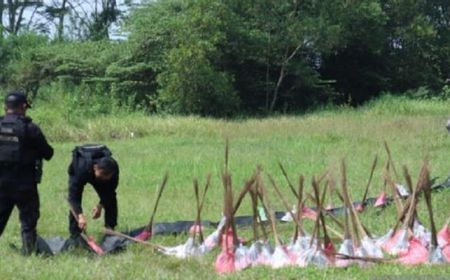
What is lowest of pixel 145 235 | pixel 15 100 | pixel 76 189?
pixel 145 235

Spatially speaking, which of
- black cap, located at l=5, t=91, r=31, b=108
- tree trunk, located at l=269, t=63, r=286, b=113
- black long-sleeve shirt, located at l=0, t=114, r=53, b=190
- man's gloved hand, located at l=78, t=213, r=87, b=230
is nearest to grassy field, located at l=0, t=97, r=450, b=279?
man's gloved hand, located at l=78, t=213, r=87, b=230

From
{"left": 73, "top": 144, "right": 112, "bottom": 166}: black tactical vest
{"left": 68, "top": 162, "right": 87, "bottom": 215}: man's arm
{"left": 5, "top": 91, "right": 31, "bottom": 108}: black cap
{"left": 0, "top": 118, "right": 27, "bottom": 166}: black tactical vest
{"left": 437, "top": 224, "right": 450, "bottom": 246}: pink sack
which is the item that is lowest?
{"left": 437, "top": 224, "right": 450, "bottom": 246}: pink sack

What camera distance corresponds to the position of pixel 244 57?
94.7 ft

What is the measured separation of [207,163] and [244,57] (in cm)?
1658

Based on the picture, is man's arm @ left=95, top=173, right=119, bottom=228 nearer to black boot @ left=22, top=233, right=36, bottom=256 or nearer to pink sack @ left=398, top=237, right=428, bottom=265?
black boot @ left=22, top=233, right=36, bottom=256

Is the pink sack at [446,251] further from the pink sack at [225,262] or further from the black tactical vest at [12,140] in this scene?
the black tactical vest at [12,140]

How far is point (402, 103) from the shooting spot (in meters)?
26.8

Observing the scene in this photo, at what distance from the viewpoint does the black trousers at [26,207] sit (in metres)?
6.28

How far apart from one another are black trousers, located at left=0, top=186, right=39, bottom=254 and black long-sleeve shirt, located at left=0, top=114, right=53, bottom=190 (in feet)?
0.22

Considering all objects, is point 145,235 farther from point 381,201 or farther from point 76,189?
point 381,201

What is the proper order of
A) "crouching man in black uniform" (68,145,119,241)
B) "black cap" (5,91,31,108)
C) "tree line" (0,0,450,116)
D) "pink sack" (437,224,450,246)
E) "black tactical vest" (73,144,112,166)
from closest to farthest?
"pink sack" (437,224,450,246) → "black cap" (5,91,31,108) → "crouching man in black uniform" (68,145,119,241) → "black tactical vest" (73,144,112,166) → "tree line" (0,0,450,116)

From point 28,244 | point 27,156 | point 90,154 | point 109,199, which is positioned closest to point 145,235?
point 109,199

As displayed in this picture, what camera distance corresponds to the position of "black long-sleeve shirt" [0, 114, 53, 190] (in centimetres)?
620

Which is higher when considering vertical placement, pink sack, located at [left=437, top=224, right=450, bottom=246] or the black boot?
pink sack, located at [left=437, top=224, right=450, bottom=246]
